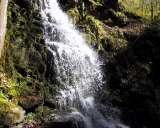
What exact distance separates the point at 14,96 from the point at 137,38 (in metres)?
7.88

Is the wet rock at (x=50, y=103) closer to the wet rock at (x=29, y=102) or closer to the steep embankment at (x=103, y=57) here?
the steep embankment at (x=103, y=57)

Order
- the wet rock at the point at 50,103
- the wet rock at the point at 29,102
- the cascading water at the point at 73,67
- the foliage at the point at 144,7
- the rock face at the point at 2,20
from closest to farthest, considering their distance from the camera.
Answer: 1. the wet rock at the point at 29,102
2. the rock face at the point at 2,20
3. the wet rock at the point at 50,103
4. the cascading water at the point at 73,67
5. the foliage at the point at 144,7

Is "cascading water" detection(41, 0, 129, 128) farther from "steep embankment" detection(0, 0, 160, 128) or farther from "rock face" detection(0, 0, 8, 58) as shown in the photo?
"rock face" detection(0, 0, 8, 58)

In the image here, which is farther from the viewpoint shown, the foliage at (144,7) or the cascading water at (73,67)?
the foliage at (144,7)

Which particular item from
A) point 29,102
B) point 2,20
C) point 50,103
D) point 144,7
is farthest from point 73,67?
point 144,7

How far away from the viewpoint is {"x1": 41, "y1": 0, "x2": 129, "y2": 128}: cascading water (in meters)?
13.1

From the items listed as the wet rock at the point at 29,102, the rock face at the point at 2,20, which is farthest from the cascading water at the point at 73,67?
the rock face at the point at 2,20

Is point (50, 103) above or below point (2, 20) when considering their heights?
below

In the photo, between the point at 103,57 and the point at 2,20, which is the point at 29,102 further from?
the point at 103,57

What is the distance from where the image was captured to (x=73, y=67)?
14.3 metres

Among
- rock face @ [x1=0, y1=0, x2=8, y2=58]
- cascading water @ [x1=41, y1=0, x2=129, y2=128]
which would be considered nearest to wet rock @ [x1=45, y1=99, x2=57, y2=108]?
cascading water @ [x1=41, y1=0, x2=129, y2=128]

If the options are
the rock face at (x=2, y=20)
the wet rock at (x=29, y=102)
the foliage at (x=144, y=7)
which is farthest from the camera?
the foliage at (x=144, y=7)

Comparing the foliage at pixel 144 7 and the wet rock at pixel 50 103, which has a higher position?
the foliage at pixel 144 7

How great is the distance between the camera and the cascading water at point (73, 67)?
515 inches
